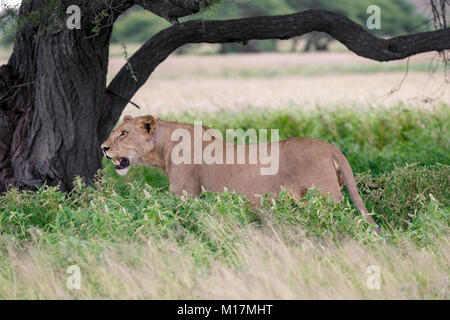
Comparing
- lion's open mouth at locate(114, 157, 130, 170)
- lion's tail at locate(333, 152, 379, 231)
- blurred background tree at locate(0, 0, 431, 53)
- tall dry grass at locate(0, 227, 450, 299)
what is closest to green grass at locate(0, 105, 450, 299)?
tall dry grass at locate(0, 227, 450, 299)

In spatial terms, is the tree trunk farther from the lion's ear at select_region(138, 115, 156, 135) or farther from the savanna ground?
the lion's ear at select_region(138, 115, 156, 135)

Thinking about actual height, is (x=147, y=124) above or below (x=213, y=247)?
above

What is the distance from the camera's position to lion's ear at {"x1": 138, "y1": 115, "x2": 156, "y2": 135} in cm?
765

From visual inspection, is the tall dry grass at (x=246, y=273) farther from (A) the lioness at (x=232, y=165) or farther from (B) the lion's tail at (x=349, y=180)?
(A) the lioness at (x=232, y=165)

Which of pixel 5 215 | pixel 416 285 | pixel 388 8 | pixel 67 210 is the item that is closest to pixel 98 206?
pixel 67 210

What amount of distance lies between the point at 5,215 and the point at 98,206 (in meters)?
0.92

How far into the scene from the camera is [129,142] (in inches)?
302

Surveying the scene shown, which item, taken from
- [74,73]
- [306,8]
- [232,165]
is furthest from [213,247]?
[306,8]

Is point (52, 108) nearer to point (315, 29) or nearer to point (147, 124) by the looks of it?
point (147, 124)

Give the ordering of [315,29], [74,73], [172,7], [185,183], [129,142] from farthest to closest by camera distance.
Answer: [315,29]
[74,73]
[129,142]
[185,183]
[172,7]

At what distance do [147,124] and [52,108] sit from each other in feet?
4.61

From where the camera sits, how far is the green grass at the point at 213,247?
525 cm

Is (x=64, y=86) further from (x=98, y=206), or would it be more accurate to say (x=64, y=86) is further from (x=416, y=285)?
(x=416, y=285)

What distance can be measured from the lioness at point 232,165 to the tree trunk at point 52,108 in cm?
105
